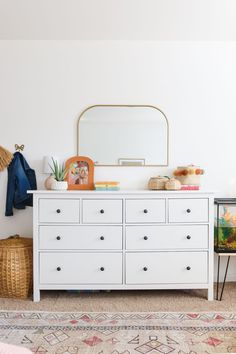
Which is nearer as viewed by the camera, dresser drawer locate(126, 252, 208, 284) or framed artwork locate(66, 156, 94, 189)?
dresser drawer locate(126, 252, 208, 284)

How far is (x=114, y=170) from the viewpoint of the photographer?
401 cm

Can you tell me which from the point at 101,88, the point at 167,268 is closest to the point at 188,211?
the point at 167,268

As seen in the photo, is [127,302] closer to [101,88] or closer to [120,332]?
[120,332]

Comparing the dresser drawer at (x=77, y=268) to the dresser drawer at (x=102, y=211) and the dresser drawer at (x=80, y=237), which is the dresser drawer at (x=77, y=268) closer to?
the dresser drawer at (x=80, y=237)

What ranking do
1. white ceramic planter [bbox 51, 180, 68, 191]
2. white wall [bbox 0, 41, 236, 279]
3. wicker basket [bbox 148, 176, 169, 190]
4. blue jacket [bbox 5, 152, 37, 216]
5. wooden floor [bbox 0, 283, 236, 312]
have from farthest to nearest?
white wall [bbox 0, 41, 236, 279] < blue jacket [bbox 5, 152, 37, 216] < wicker basket [bbox 148, 176, 169, 190] < white ceramic planter [bbox 51, 180, 68, 191] < wooden floor [bbox 0, 283, 236, 312]

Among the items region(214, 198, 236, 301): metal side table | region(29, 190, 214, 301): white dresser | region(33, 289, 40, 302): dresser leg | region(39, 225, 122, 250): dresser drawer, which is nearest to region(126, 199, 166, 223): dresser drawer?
region(29, 190, 214, 301): white dresser

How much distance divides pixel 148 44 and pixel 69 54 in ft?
2.76

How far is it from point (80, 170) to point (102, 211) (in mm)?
621

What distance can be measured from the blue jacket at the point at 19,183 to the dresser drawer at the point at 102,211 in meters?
0.76

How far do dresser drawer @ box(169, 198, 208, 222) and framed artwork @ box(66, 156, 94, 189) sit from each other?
90 cm

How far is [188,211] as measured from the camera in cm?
353

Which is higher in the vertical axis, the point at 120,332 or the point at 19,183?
the point at 19,183

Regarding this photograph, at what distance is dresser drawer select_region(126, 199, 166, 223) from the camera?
352cm

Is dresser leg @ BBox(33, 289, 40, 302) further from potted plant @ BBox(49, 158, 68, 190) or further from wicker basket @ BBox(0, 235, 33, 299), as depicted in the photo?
potted plant @ BBox(49, 158, 68, 190)
